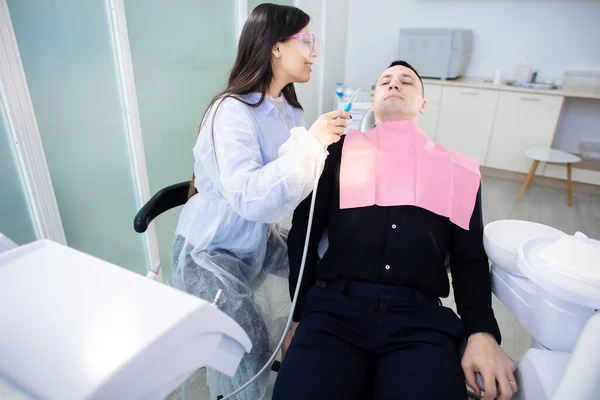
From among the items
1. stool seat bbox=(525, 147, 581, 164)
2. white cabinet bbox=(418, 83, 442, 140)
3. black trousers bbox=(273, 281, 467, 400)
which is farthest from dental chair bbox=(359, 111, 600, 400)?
white cabinet bbox=(418, 83, 442, 140)

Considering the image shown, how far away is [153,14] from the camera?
175 centimetres

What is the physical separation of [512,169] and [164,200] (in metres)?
3.39

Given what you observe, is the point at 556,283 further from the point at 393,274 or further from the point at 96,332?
the point at 96,332

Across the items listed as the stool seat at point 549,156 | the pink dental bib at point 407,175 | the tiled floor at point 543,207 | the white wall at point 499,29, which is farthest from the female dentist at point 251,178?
the white wall at point 499,29

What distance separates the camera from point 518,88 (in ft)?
11.4

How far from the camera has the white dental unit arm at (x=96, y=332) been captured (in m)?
0.41

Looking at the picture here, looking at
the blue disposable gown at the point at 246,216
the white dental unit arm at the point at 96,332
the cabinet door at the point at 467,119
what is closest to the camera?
Answer: the white dental unit arm at the point at 96,332

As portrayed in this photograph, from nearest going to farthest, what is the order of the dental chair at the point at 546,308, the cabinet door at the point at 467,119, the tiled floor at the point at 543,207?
1. the dental chair at the point at 546,308
2. the tiled floor at the point at 543,207
3. the cabinet door at the point at 467,119

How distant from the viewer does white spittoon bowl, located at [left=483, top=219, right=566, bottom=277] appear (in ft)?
3.16

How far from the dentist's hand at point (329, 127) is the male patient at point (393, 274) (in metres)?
0.15

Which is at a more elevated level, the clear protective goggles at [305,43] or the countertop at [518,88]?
the clear protective goggles at [305,43]

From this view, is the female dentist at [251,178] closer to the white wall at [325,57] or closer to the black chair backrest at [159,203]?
the black chair backrest at [159,203]

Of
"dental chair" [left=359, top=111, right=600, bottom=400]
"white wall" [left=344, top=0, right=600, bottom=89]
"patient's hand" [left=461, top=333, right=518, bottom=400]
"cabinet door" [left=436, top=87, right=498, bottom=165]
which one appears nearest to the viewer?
"dental chair" [left=359, top=111, right=600, bottom=400]

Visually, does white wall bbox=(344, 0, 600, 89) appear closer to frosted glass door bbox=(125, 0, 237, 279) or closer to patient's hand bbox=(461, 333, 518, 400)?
frosted glass door bbox=(125, 0, 237, 279)
